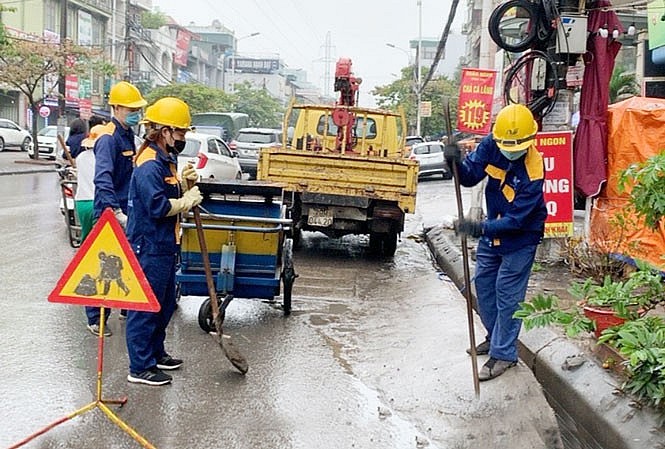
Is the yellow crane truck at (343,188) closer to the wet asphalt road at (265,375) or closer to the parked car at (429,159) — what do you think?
the wet asphalt road at (265,375)

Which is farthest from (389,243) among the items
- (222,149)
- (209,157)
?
(222,149)

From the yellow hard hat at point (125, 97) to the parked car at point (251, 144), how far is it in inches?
730

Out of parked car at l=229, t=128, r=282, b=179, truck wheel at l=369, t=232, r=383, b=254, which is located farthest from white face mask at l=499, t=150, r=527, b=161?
parked car at l=229, t=128, r=282, b=179

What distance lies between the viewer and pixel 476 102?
14273 mm

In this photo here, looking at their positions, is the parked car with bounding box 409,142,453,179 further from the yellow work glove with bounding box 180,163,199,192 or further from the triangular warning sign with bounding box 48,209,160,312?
the triangular warning sign with bounding box 48,209,160,312

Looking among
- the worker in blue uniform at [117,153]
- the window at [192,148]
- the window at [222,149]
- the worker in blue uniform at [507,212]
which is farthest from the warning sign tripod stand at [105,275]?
the window at [222,149]

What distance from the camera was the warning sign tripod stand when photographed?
4.82 metres

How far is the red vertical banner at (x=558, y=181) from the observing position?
9.11 meters

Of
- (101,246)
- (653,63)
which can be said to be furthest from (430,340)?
(653,63)

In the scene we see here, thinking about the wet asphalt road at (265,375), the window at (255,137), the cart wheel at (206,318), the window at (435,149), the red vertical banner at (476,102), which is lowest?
the wet asphalt road at (265,375)

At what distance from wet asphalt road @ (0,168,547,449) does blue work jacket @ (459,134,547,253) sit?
103 cm

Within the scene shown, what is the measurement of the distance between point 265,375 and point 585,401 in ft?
7.31

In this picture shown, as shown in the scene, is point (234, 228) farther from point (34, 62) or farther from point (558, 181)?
point (34, 62)

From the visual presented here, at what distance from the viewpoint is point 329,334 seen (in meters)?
7.24
